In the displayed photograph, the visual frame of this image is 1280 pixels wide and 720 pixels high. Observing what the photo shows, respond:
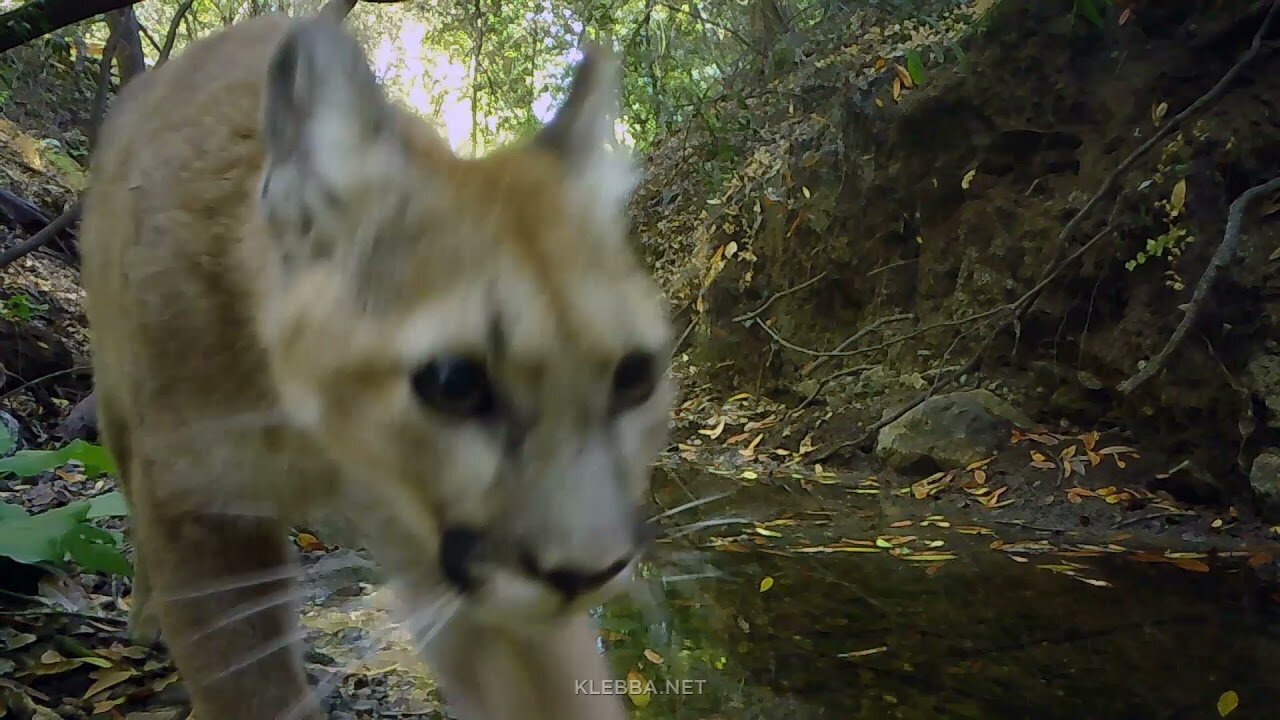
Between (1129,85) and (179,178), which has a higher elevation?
(1129,85)

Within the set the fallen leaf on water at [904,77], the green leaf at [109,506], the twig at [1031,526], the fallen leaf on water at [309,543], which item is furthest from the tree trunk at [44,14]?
the fallen leaf on water at [904,77]

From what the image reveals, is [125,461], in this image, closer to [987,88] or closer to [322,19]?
[322,19]

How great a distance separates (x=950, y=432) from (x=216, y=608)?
4453 mm

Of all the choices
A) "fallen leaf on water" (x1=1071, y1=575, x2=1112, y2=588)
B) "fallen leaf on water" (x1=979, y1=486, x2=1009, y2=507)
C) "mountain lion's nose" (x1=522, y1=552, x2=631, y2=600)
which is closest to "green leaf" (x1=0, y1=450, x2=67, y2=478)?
"mountain lion's nose" (x1=522, y1=552, x2=631, y2=600)

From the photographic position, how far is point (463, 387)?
124 centimetres

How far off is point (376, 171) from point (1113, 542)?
12.4ft

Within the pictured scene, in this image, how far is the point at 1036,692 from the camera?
2.66 metres

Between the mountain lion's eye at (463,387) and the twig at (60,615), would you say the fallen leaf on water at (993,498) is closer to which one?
the twig at (60,615)

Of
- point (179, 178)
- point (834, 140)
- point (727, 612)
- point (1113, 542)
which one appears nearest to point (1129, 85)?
point (834, 140)

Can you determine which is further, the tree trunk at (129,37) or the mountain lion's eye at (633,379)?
the tree trunk at (129,37)

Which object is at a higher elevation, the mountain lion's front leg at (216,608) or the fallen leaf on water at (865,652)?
the mountain lion's front leg at (216,608)

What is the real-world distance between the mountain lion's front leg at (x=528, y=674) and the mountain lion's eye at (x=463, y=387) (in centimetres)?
79

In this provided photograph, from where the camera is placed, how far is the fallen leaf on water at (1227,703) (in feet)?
8.31
